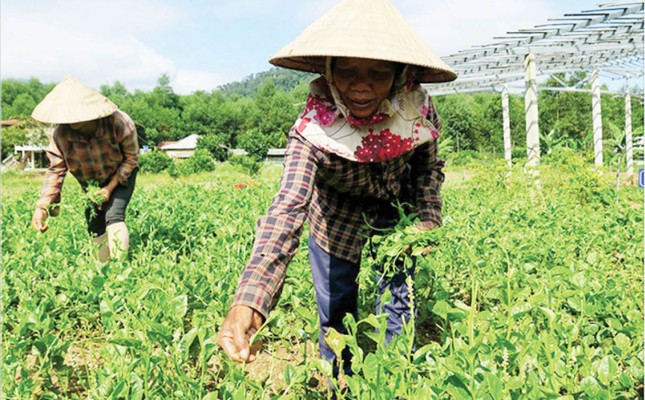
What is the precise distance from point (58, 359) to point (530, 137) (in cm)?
913

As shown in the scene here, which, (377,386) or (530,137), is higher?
(377,386)

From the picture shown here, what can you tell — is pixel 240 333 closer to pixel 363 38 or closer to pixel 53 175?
pixel 363 38

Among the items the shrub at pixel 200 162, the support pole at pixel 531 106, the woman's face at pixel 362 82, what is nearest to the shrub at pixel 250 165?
the shrub at pixel 200 162

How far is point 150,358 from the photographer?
1.43m

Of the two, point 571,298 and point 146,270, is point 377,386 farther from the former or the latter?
point 146,270

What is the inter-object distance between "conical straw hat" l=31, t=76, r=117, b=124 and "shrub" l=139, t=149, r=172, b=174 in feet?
88.5

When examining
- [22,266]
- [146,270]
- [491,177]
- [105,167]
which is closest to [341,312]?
[146,270]

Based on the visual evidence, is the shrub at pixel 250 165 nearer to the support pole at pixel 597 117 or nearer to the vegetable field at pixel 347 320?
the support pole at pixel 597 117

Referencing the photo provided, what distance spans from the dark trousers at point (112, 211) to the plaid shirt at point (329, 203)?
6.32 ft

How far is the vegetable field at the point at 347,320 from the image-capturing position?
49.9 inches

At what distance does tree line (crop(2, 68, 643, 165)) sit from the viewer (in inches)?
1027

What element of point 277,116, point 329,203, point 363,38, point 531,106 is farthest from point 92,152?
point 277,116

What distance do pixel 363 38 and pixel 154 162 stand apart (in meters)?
29.9

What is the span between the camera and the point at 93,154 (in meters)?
3.53
